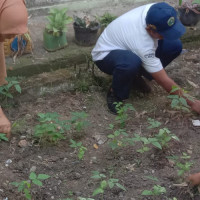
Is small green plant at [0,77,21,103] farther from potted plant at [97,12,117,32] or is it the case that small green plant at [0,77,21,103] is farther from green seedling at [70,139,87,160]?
potted plant at [97,12,117,32]

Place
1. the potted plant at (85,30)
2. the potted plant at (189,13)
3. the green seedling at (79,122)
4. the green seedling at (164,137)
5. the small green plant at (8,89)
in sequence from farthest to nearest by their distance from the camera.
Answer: the potted plant at (189,13), the potted plant at (85,30), the small green plant at (8,89), the green seedling at (79,122), the green seedling at (164,137)

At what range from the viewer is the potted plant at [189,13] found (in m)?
4.53

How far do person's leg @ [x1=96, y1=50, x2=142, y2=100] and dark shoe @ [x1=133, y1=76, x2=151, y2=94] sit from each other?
22 cm

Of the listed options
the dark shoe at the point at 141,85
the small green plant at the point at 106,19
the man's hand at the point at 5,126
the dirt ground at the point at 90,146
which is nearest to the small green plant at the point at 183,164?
the dirt ground at the point at 90,146

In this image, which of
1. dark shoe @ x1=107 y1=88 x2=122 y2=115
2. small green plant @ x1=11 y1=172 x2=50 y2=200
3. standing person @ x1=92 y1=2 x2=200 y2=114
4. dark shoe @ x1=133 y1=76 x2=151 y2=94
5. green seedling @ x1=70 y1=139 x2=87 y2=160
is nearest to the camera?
small green plant @ x1=11 y1=172 x2=50 y2=200

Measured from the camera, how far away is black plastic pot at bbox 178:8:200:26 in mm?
4551

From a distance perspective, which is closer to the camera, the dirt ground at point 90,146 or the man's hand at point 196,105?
the dirt ground at point 90,146

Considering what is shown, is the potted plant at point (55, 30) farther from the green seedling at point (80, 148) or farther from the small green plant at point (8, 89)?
the green seedling at point (80, 148)

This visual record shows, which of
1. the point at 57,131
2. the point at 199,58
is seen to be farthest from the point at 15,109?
the point at 199,58

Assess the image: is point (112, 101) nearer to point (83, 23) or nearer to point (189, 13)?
point (83, 23)

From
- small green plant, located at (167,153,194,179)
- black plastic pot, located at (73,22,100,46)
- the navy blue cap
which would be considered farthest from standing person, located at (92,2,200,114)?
small green plant, located at (167,153,194,179)

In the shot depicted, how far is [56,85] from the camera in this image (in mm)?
3807

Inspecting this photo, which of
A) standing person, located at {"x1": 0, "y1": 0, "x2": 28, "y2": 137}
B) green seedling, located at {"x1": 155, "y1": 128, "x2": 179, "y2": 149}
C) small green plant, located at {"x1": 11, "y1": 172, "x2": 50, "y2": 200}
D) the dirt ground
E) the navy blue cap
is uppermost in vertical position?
standing person, located at {"x1": 0, "y1": 0, "x2": 28, "y2": 137}

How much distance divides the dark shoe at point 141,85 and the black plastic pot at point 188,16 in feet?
3.70
